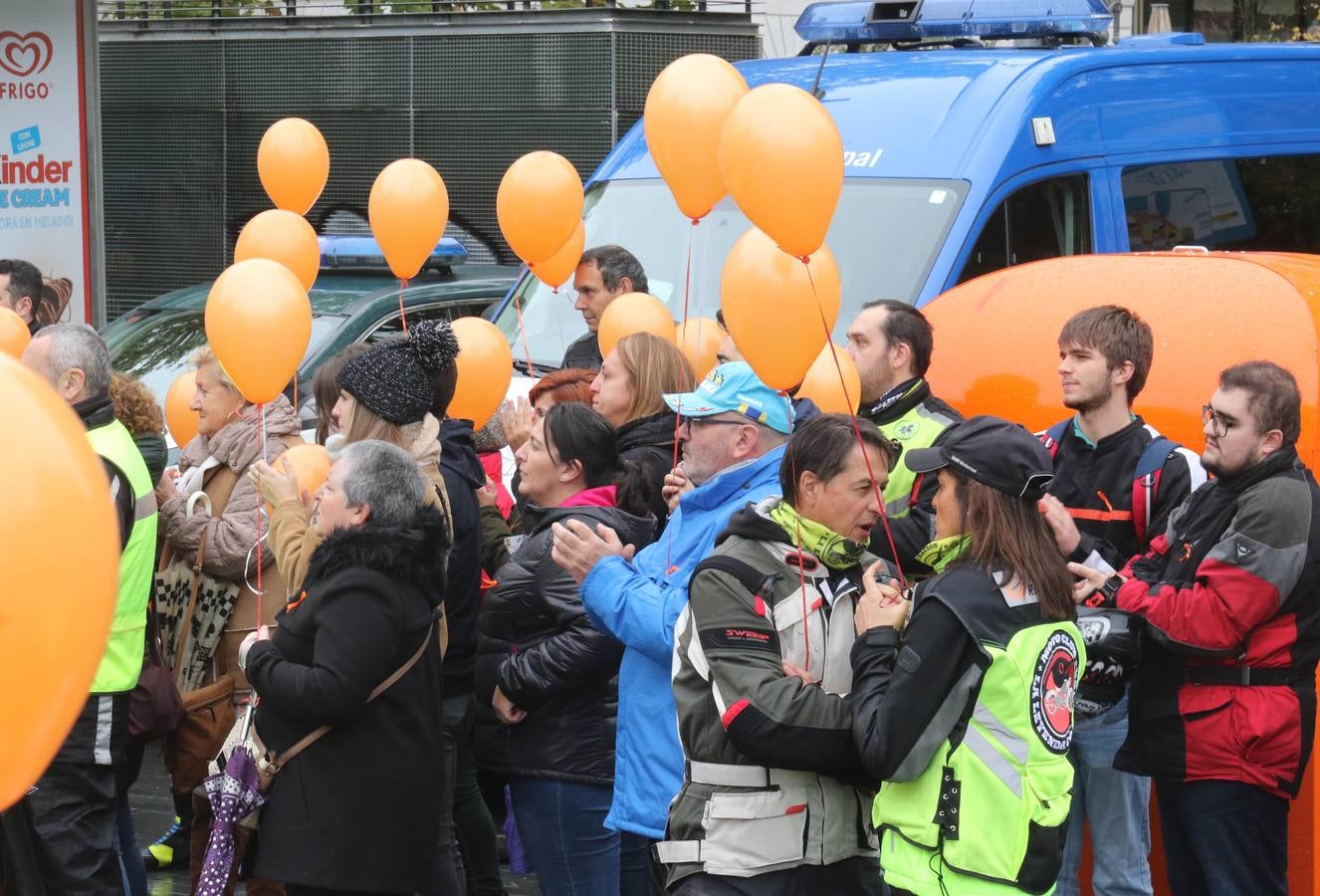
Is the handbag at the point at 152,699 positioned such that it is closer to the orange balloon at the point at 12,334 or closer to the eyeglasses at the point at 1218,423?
the orange balloon at the point at 12,334

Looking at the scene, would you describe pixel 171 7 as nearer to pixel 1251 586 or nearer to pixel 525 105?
pixel 525 105

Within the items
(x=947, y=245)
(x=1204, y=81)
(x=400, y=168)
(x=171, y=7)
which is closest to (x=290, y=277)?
(x=400, y=168)

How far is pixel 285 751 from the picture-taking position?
430 centimetres

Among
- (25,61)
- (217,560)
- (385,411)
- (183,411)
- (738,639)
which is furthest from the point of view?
(25,61)

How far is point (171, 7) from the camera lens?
16.8m

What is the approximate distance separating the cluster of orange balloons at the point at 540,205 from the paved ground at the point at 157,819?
244 cm

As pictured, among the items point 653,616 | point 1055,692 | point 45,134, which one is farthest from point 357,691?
point 45,134

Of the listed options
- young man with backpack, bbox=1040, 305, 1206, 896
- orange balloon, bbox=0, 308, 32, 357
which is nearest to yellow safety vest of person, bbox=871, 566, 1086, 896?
young man with backpack, bbox=1040, 305, 1206, 896

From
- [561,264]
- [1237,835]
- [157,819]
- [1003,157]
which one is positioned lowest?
[157,819]

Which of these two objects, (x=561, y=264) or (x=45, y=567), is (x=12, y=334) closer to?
(x=561, y=264)

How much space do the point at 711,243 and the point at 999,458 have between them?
4.03 meters

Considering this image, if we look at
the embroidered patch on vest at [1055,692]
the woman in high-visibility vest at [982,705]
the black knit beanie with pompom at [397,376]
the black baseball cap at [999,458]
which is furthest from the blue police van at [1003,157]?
the embroidered patch on vest at [1055,692]

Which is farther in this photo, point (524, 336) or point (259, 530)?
point (524, 336)

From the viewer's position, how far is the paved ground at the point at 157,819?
6469mm
